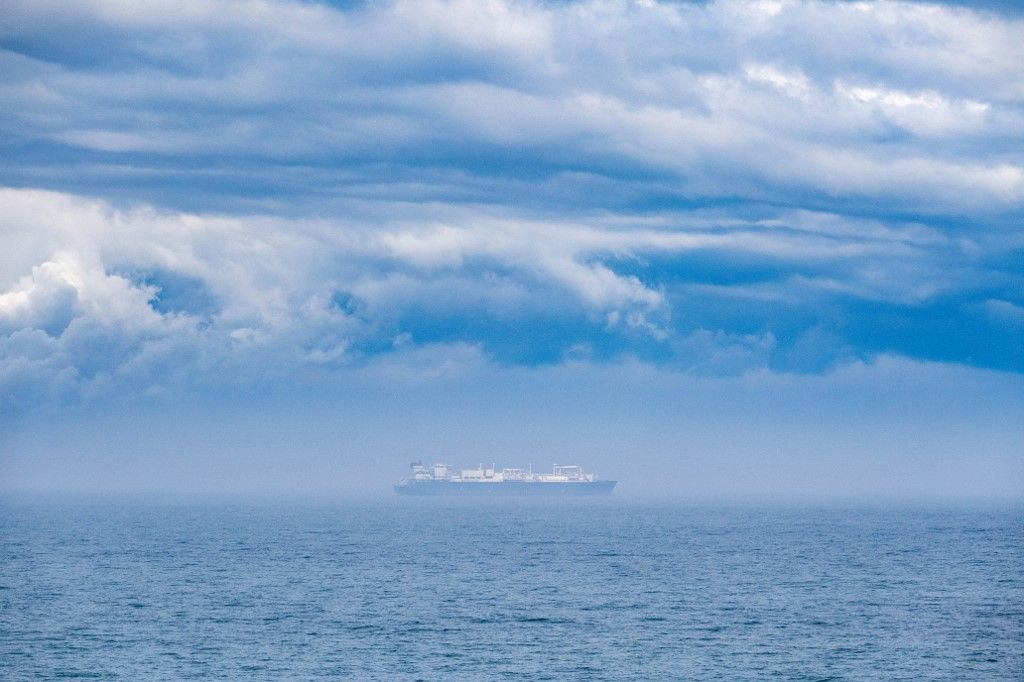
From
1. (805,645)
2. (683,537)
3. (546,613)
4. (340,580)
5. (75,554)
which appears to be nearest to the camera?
(805,645)

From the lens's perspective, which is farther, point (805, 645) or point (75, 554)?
point (75, 554)

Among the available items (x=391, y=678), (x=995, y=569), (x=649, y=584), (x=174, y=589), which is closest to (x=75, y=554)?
(x=174, y=589)

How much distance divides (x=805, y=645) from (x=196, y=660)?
37841mm

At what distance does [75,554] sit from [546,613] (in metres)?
74.4

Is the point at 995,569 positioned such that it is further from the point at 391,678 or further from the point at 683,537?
the point at 391,678

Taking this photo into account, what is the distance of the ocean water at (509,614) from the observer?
70.9 m

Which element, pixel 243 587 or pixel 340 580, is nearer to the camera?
pixel 243 587

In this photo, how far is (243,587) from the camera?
107938 mm

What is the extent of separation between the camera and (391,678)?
67688mm

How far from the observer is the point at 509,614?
9150 cm

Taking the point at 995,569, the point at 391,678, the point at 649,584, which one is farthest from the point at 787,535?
the point at 391,678

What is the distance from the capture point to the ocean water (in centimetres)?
7088

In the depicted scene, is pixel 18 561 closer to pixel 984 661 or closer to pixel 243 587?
pixel 243 587

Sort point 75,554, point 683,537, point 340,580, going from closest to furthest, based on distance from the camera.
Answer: point 340,580
point 75,554
point 683,537
